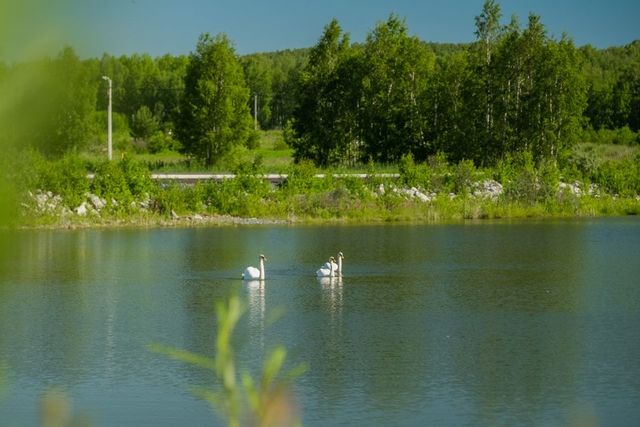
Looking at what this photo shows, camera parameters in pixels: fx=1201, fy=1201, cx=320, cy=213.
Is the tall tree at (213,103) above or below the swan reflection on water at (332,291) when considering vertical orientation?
above

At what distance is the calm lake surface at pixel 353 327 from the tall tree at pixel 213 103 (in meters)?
16.0

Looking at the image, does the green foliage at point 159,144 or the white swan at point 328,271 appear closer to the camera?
the white swan at point 328,271

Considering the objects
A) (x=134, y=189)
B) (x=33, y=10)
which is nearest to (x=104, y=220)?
(x=134, y=189)

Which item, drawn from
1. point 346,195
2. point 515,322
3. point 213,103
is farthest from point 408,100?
point 515,322

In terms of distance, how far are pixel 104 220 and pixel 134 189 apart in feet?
5.38

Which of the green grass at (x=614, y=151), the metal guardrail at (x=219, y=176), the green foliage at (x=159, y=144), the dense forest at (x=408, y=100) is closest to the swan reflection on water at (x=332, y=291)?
the metal guardrail at (x=219, y=176)

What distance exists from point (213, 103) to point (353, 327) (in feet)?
101

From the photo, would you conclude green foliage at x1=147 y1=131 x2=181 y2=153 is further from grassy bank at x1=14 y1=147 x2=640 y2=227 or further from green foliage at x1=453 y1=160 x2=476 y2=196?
green foliage at x1=453 y1=160 x2=476 y2=196

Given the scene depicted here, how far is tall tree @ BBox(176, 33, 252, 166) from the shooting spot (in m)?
46.6

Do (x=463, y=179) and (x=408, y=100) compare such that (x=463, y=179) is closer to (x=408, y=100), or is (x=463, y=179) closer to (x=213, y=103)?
(x=408, y=100)

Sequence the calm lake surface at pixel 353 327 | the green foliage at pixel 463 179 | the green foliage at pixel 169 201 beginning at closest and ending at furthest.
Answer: the calm lake surface at pixel 353 327 < the green foliage at pixel 169 201 < the green foliage at pixel 463 179

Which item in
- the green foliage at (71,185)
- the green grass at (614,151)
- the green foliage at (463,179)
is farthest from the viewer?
the green grass at (614,151)

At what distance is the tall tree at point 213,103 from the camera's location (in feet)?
153

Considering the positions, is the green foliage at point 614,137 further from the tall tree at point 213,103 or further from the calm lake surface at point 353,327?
the calm lake surface at point 353,327
